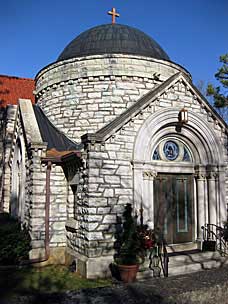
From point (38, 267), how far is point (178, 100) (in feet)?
21.6

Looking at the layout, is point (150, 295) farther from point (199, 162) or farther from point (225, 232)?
point (199, 162)

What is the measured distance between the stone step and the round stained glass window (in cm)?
301

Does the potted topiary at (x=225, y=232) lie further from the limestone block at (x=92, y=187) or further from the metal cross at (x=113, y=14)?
the metal cross at (x=113, y=14)

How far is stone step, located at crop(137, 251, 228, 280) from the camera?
26.0 ft

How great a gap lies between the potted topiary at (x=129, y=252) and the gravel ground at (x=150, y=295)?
3.39 ft

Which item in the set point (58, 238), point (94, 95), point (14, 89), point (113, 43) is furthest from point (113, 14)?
point (58, 238)

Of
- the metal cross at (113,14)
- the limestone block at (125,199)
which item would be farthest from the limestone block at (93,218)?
the metal cross at (113,14)

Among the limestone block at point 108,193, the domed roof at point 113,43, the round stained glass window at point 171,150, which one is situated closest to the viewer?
the limestone block at point 108,193

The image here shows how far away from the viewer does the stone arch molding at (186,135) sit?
903 cm

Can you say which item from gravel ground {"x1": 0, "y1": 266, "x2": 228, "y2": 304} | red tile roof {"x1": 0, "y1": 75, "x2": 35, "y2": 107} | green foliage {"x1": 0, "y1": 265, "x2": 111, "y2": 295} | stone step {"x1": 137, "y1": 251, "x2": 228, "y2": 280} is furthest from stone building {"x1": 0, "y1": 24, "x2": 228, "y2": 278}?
red tile roof {"x1": 0, "y1": 75, "x2": 35, "y2": 107}

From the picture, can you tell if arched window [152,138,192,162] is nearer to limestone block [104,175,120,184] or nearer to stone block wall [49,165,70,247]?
limestone block [104,175,120,184]

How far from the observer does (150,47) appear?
43.9 ft

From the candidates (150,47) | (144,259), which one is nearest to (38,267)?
(144,259)

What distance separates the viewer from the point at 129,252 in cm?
761
